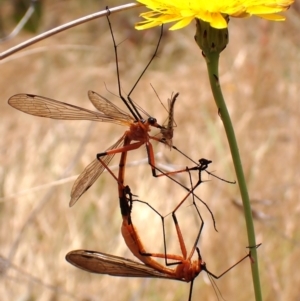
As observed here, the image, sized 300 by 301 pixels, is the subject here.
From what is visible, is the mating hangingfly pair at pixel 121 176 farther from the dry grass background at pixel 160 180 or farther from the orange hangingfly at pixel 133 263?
the dry grass background at pixel 160 180

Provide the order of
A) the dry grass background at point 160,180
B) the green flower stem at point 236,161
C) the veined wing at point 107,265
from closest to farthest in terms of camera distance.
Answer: the green flower stem at point 236,161, the veined wing at point 107,265, the dry grass background at point 160,180

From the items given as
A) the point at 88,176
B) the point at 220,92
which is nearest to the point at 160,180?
the point at 88,176

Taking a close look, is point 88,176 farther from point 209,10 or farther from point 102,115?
point 209,10

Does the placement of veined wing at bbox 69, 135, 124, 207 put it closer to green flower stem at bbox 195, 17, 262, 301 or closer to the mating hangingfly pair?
the mating hangingfly pair

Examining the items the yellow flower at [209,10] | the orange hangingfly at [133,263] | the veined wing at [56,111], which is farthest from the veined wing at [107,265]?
the yellow flower at [209,10]

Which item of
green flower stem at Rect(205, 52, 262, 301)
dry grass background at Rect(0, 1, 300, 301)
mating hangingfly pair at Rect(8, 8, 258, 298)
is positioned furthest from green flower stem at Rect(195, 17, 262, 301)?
dry grass background at Rect(0, 1, 300, 301)

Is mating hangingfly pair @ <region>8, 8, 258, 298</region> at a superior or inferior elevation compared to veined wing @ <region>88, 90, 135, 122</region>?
inferior

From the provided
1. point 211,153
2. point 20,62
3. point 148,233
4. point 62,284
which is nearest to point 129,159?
point 211,153
